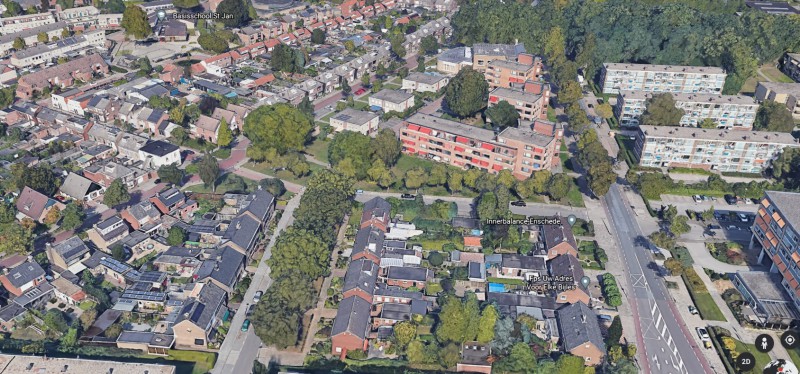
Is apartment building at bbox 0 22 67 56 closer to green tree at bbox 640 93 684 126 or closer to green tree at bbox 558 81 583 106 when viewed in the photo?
green tree at bbox 558 81 583 106

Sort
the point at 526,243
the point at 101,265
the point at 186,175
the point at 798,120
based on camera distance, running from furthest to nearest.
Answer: the point at 798,120 → the point at 186,175 → the point at 526,243 → the point at 101,265

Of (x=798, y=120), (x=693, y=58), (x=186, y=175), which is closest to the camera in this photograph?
(x=186, y=175)

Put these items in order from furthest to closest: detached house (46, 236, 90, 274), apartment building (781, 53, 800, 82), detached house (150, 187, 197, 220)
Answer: apartment building (781, 53, 800, 82) < detached house (150, 187, 197, 220) < detached house (46, 236, 90, 274)

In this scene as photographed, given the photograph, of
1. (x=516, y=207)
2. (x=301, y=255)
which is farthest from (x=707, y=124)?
(x=301, y=255)

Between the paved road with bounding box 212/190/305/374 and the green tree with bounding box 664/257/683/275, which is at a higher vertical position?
the paved road with bounding box 212/190/305/374

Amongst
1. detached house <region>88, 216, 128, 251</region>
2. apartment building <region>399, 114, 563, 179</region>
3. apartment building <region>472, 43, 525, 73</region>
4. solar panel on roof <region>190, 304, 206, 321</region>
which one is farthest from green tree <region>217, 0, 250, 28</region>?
solar panel on roof <region>190, 304, 206, 321</region>

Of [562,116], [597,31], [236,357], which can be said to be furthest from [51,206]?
[597,31]

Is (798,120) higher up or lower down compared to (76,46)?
lower down

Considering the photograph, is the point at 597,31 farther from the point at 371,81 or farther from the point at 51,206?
the point at 51,206
